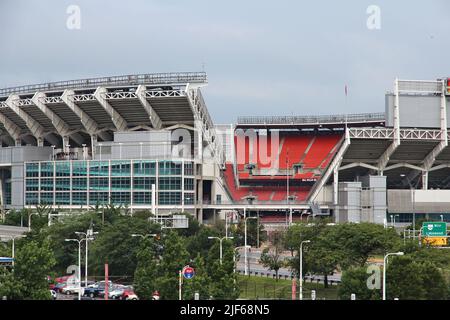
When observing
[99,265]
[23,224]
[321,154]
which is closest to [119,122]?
[23,224]

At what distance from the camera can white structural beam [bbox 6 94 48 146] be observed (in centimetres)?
10881

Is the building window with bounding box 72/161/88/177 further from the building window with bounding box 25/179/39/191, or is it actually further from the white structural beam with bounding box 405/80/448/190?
the white structural beam with bounding box 405/80/448/190

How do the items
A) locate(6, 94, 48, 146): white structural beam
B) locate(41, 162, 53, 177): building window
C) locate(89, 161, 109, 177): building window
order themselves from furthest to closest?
locate(6, 94, 48, 146): white structural beam
locate(41, 162, 53, 177): building window
locate(89, 161, 109, 177): building window

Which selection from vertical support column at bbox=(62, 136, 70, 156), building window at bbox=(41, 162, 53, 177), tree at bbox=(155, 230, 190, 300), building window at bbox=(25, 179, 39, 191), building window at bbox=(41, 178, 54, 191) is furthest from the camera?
vertical support column at bbox=(62, 136, 70, 156)

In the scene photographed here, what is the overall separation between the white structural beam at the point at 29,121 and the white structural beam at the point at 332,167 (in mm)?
35436

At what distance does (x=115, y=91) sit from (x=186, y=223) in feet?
75.3

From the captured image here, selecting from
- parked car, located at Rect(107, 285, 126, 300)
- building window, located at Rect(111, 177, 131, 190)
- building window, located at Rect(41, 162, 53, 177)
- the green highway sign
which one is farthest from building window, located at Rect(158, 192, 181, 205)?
parked car, located at Rect(107, 285, 126, 300)

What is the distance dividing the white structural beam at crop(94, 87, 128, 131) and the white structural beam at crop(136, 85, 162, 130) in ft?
13.7

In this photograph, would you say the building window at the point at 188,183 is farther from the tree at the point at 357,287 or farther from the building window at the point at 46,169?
the tree at the point at 357,287

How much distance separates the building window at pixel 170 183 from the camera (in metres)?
103

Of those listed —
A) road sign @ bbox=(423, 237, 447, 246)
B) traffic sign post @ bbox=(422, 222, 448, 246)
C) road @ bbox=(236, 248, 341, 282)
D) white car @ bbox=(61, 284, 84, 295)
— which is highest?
traffic sign post @ bbox=(422, 222, 448, 246)

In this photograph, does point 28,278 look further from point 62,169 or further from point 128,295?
point 62,169

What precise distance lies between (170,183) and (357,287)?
59.0 m
